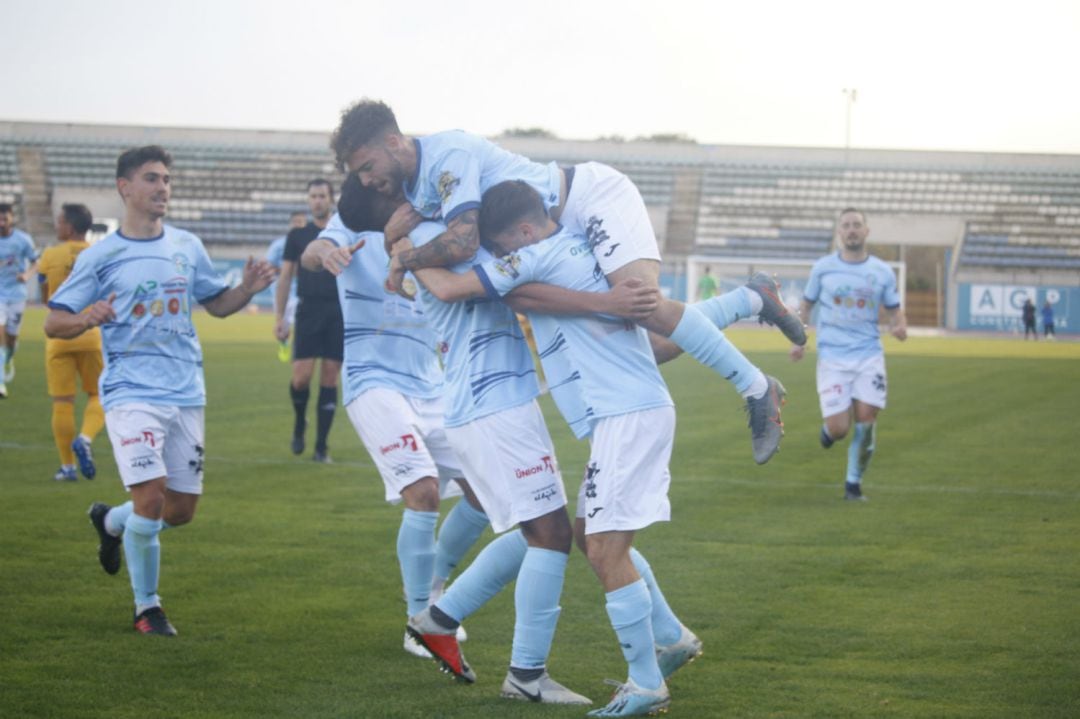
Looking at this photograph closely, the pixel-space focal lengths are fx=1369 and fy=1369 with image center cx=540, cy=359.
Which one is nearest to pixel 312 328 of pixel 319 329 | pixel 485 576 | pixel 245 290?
pixel 319 329

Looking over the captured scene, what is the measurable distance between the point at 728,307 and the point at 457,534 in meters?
1.80

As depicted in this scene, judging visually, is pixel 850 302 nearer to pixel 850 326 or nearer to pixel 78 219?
pixel 850 326

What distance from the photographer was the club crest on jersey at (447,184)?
A: 5.26m

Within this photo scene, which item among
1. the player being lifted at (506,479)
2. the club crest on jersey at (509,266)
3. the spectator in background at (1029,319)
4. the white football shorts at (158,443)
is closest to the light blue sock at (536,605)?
the player being lifted at (506,479)

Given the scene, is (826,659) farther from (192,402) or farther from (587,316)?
(192,402)

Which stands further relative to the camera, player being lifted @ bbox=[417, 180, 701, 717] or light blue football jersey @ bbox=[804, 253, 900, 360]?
light blue football jersey @ bbox=[804, 253, 900, 360]

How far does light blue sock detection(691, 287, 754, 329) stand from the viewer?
229 inches

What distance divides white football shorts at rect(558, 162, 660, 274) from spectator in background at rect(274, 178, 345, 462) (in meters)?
7.44

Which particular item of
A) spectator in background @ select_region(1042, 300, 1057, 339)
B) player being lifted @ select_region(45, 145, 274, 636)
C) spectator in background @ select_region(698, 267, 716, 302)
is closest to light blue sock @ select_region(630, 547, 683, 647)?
player being lifted @ select_region(45, 145, 274, 636)

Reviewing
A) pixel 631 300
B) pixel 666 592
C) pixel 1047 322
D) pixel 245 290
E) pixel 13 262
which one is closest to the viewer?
pixel 631 300

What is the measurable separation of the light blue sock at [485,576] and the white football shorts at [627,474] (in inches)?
22.2

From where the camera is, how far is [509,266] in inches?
205

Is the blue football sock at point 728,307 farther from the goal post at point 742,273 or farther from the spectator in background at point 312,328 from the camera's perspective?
the goal post at point 742,273

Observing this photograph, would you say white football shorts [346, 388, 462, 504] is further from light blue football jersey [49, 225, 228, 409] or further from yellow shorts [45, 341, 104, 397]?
yellow shorts [45, 341, 104, 397]
